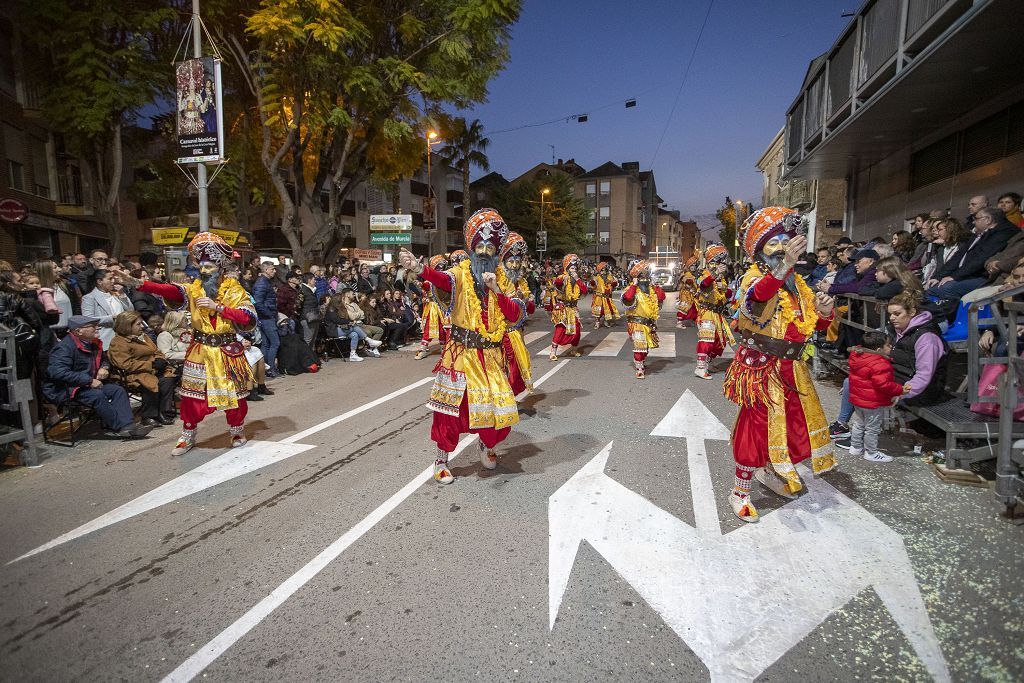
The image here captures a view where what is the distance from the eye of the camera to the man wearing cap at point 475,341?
14.1 ft

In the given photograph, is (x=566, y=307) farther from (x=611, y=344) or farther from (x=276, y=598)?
(x=276, y=598)

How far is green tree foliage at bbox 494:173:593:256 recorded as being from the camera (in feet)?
145

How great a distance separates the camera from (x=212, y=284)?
525 centimetres

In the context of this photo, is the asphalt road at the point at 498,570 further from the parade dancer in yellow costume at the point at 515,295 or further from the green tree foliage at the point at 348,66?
the green tree foliage at the point at 348,66

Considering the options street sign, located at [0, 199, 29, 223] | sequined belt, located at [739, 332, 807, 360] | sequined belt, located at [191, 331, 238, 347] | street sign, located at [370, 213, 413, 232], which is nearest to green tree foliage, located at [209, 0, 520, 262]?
street sign, located at [370, 213, 413, 232]

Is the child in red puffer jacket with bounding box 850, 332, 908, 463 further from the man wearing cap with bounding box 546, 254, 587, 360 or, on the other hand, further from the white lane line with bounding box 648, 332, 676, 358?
the man wearing cap with bounding box 546, 254, 587, 360

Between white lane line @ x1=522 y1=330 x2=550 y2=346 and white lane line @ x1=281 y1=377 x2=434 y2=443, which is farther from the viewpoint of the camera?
white lane line @ x1=522 y1=330 x2=550 y2=346

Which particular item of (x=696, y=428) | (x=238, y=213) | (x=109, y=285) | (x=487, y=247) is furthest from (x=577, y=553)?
(x=238, y=213)

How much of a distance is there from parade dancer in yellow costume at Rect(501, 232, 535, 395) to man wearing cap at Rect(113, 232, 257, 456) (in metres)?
2.72

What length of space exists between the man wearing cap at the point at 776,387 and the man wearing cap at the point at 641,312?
16.6 ft

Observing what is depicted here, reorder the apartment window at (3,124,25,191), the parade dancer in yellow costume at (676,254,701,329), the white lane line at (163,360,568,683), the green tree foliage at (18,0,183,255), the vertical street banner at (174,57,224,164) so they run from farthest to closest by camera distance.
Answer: the apartment window at (3,124,25,191) < the green tree foliage at (18,0,183,255) < the vertical street banner at (174,57,224,164) < the parade dancer in yellow costume at (676,254,701,329) < the white lane line at (163,360,568,683)

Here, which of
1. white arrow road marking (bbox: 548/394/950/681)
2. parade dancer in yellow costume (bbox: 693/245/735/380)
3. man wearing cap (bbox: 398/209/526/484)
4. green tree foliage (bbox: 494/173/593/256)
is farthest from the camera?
green tree foliage (bbox: 494/173/593/256)

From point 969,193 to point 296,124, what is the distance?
1575cm

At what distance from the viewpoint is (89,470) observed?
5082 millimetres
